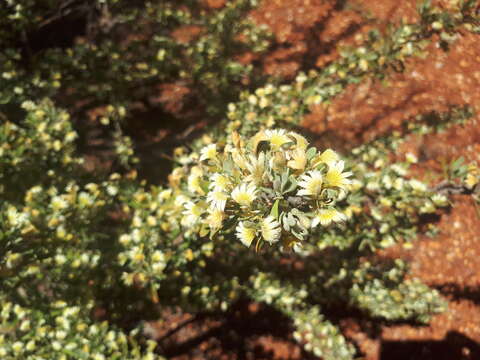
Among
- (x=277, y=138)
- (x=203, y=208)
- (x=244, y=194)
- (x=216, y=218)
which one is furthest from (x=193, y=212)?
(x=277, y=138)

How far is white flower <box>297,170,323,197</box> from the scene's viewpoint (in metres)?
1.19

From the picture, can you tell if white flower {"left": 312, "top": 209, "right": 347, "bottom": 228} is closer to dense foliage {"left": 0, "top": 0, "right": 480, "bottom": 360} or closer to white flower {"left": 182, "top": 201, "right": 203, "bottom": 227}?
dense foliage {"left": 0, "top": 0, "right": 480, "bottom": 360}

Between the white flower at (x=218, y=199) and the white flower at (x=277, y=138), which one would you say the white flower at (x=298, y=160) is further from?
the white flower at (x=218, y=199)

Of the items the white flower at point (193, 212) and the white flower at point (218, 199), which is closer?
the white flower at point (218, 199)

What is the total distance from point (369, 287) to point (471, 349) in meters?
1.25

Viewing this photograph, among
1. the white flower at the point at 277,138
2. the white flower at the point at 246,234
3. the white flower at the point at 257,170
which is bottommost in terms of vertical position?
the white flower at the point at 246,234

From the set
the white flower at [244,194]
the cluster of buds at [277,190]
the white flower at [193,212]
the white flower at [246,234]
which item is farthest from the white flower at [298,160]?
the white flower at [193,212]

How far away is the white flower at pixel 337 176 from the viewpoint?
1.22m

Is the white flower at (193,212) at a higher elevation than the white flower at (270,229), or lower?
higher

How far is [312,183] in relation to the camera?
3.92 feet

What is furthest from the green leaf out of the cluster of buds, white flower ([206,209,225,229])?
white flower ([206,209,225,229])

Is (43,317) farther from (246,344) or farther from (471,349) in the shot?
(471,349)

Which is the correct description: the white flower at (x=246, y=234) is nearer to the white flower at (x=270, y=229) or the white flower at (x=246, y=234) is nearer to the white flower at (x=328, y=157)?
the white flower at (x=270, y=229)

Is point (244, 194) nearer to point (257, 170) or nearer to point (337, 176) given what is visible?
point (257, 170)
